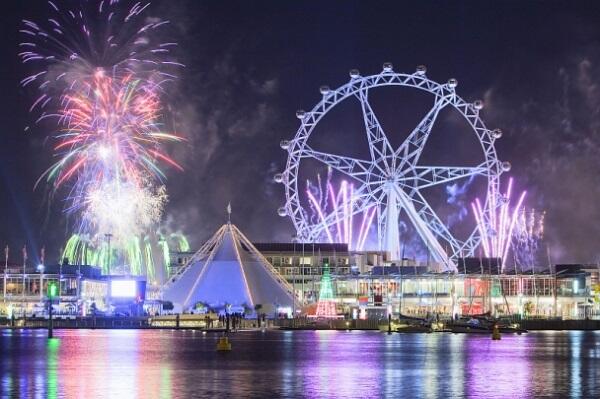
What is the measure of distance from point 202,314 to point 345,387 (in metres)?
73.4

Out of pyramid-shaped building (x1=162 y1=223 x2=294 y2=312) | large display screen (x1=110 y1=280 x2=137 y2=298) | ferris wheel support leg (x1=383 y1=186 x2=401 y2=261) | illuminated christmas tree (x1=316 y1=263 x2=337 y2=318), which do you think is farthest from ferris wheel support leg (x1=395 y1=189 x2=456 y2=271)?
large display screen (x1=110 y1=280 x2=137 y2=298)

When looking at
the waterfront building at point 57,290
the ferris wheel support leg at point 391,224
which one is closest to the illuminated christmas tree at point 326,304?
the ferris wheel support leg at point 391,224

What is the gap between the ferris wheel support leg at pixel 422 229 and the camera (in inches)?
4449

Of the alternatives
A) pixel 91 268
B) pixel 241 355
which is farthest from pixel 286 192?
pixel 241 355

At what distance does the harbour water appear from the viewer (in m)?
37.7

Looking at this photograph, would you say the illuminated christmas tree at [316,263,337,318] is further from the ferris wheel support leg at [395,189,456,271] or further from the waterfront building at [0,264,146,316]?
the waterfront building at [0,264,146,316]

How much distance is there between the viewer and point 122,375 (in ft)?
143

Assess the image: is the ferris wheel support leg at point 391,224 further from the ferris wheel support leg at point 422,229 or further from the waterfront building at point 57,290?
the waterfront building at point 57,290

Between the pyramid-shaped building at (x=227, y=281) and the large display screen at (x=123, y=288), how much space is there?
3363 millimetres

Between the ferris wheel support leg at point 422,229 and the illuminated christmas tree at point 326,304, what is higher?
the ferris wheel support leg at point 422,229

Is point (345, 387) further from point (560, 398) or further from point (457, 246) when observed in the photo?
point (457, 246)

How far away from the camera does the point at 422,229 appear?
117875mm

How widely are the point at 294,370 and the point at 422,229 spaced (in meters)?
71.4

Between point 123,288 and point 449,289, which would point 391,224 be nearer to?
point 449,289
